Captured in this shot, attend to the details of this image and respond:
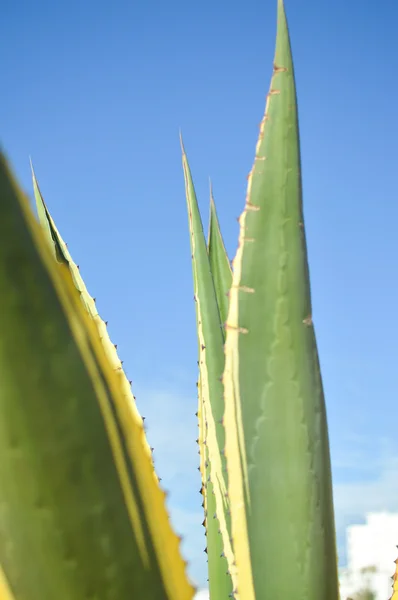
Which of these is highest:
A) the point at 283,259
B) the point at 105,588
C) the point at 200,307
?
the point at 200,307

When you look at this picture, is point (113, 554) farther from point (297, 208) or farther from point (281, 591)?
point (297, 208)

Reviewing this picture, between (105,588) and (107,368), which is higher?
(107,368)

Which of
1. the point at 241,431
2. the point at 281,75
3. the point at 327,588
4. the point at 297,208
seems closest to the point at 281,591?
Result: the point at 327,588

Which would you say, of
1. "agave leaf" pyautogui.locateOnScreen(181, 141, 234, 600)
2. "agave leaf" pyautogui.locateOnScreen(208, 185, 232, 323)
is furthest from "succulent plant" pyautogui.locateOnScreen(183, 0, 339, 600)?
"agave leaf" pyautogui.locateOnScreen(208, 185, 232, 323)

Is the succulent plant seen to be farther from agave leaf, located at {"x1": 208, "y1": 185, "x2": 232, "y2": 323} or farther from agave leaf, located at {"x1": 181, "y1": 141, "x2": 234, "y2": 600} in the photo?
agave leaf, located at {"x1": 208, "y1": 185, "x2": 232, "y2": 323}

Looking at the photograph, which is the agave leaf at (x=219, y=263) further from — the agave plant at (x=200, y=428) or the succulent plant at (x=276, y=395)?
the succulent plant at (x=276, y=395)

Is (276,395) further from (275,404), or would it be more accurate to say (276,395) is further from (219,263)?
(219,263)
